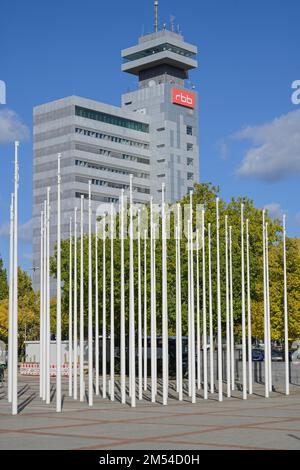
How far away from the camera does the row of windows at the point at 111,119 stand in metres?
179

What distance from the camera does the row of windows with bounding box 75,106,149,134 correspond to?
17875 centimetres

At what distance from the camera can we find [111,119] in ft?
614

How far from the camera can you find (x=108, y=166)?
18425 centimetres

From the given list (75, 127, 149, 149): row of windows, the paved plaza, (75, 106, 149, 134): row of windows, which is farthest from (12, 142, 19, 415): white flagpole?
(75, 106, 149, 134): row of windows

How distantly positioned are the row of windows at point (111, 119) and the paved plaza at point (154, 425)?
14361cm

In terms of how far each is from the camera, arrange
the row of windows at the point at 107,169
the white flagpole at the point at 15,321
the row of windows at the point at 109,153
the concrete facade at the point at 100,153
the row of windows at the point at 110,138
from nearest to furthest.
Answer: the white flagpole at the point at 15,321 < the concrete facade at the point at 100,153 < the row of windows at the point at 107,169 < the row of windows at the point at 109,153 < the row of windows at the point at 110,138

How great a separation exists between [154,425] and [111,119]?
539 feet

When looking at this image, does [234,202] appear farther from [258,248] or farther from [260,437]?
[260,437]

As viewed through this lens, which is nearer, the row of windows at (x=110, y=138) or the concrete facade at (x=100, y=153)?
the concrete facade at (x=100, y=153)

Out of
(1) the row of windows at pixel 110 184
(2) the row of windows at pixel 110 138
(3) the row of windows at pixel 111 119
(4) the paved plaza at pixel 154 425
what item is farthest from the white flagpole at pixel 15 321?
(3) the row of windows at pixel 111 119

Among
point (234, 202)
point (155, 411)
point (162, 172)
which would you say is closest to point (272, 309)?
point (234, 202)

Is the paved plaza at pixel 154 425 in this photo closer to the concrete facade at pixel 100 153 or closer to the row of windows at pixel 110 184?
the concrete facade at pixel 100 153

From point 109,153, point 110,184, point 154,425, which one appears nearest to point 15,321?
point 154,425

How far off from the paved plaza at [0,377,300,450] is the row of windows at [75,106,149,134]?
14361cm
